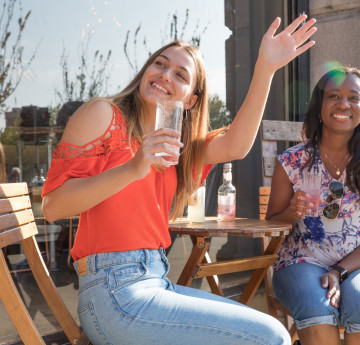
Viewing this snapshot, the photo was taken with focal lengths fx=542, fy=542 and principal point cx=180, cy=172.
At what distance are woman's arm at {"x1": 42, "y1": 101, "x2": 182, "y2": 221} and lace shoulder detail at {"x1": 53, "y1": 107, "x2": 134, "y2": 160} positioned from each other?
0.02 m

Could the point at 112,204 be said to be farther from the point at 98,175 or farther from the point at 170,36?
the point at 170,36

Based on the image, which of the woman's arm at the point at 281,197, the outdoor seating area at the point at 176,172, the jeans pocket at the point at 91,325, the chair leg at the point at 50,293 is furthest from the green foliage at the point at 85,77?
the jeans pocket at the point at 91,325

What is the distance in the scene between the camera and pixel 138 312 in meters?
1.64

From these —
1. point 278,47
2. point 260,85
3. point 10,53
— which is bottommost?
point 260,85

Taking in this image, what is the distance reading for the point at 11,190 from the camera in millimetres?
1876

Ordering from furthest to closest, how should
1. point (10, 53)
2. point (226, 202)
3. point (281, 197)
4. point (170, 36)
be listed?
1. point (170, 36)
2. point (10, 53)
3. point (226, 202)
4. point (281, 197)

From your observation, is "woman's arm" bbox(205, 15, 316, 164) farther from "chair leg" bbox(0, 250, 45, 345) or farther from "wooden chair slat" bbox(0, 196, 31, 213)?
"chair leg" bbox(0, 250, 45, 345)

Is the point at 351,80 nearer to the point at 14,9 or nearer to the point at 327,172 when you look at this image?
the point at 327,172

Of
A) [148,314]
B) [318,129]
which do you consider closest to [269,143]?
[318,129]

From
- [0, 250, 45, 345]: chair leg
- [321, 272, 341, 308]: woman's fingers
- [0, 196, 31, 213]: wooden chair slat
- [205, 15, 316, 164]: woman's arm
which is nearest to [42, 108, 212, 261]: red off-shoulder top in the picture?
[0, 196, 31, 213]: wooden chair slat

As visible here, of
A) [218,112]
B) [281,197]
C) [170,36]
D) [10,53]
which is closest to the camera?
[281,197]

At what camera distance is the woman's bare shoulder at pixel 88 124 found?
1.84m

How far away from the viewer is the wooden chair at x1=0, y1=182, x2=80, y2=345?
1.62 metres

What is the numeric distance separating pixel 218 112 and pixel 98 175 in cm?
295
